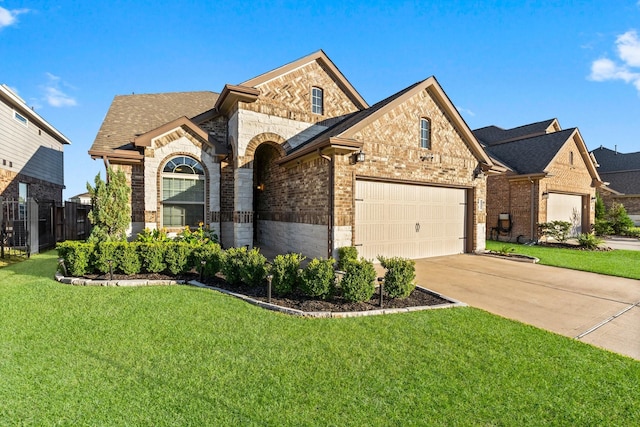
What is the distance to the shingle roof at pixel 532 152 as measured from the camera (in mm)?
16422

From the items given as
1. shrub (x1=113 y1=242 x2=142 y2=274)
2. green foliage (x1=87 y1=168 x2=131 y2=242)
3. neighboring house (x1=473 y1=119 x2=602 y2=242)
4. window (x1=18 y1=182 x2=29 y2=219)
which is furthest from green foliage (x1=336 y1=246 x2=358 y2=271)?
window (x1=18 y1=182 x2=29 y2=219)

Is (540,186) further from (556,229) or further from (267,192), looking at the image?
(267,192)

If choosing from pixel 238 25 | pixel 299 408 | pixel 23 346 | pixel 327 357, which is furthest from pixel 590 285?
pixel 238 25

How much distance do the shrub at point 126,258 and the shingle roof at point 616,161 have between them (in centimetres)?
4368

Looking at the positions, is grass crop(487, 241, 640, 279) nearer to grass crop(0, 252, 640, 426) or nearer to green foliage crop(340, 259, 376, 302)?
grass crop(0, 252, 640, 426)

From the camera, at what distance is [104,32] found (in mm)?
9727

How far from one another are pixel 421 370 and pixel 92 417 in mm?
3279

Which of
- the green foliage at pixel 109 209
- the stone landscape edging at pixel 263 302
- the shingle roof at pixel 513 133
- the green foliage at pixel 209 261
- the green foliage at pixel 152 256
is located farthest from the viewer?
the shingle roof at pixel 513 133

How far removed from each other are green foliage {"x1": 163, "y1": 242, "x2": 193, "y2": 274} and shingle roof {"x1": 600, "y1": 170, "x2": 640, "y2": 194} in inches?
1487

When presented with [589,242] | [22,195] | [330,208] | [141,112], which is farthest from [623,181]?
[22,195]

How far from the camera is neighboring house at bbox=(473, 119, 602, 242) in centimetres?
1602

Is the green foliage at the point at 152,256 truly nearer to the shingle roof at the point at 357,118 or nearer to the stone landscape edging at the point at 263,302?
the stone landscape edging at the point at 263,302

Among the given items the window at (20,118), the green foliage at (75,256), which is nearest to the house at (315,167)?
the green foliage at (75,256)

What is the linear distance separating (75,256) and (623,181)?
1660 inches
